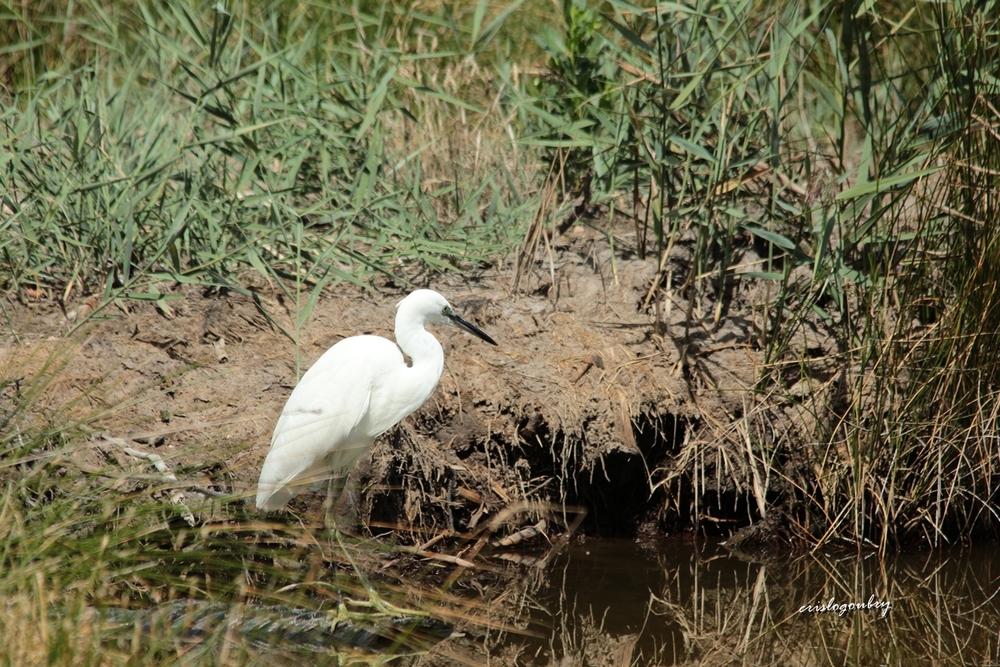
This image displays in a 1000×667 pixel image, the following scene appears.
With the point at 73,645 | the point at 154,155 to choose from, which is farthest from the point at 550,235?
the point at 73,645

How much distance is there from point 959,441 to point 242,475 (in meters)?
2.44

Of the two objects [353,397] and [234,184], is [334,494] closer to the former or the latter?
[353,397]

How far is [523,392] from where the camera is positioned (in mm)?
3639

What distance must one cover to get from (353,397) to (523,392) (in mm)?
790

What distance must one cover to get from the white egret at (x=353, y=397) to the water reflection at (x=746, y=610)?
2.45 ft

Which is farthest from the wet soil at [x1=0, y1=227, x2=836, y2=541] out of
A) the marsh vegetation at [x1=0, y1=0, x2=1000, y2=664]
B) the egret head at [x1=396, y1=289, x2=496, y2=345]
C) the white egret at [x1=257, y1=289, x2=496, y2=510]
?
the egret head at [x1=396, y1=289, x2=496, y2=345]

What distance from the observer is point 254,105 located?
4016 mm

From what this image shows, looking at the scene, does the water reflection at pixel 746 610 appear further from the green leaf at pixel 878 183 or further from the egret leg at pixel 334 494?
the green leaf at pixel 878 183

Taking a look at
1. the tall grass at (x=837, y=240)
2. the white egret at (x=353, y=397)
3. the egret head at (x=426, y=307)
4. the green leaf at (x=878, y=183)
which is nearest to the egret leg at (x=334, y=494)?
the white egret at (x=353, y=397)

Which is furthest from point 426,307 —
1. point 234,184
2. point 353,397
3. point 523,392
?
point 234,184

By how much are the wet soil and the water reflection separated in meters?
0.26

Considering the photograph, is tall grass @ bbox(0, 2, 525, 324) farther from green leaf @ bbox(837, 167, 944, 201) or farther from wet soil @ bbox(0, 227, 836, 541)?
green leaf @ bbox(837, 167, 944, 201)

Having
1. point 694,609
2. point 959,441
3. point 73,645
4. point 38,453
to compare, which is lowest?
point 694,609

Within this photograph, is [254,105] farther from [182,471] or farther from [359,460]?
[182,471]
